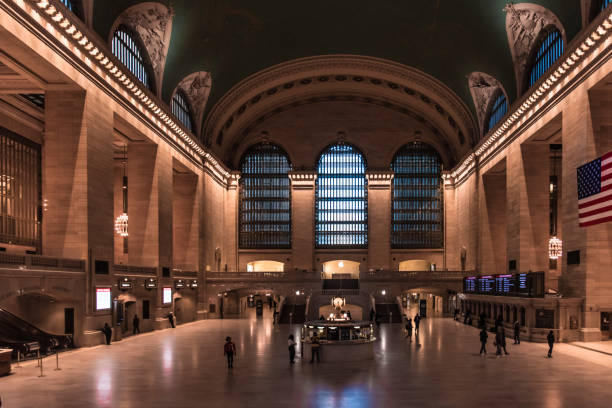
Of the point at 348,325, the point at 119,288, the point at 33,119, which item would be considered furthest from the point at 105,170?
the point at 348,325

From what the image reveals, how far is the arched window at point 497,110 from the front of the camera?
38850 mm

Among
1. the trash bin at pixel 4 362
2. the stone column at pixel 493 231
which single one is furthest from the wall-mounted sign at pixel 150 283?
the stone column at pixel 493 231

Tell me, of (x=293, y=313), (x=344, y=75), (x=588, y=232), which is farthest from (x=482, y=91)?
(x=293, y=313)

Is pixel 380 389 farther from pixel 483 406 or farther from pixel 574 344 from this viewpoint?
pixel 574 344

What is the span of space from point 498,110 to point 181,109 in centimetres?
2074

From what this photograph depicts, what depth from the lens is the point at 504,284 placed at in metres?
30.1

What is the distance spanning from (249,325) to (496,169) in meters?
18.7

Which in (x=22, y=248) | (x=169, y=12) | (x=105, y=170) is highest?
(x=169, y=12)

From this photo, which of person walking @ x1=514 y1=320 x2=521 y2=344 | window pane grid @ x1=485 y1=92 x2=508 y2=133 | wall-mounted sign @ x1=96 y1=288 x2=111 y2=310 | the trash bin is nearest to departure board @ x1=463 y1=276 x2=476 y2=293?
window pane grid @ x1=485 y1=92 x2=508 y2=133

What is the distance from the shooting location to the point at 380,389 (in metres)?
14.7

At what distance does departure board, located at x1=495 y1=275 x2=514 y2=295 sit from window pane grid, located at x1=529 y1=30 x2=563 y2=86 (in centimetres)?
1029

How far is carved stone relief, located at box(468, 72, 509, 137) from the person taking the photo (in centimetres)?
3909

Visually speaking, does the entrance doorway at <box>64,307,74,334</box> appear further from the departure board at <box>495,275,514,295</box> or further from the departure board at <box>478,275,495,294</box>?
the departure board at <box>478,275,495,294</box>

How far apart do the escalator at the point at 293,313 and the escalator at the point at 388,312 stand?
16.5 ft
